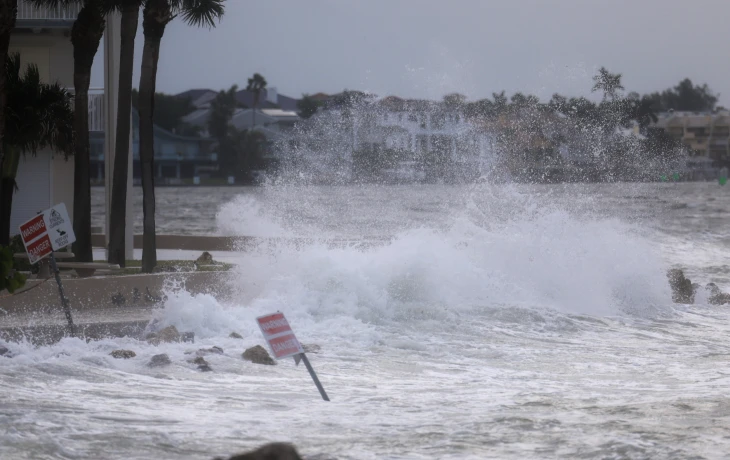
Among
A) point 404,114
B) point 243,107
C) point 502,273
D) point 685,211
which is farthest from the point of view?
point 243,107

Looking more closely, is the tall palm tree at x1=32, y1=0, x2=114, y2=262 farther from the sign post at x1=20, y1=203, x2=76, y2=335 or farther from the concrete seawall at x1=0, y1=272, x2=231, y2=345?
the sign post at x1=20, y1=203, x2=76, y2=335

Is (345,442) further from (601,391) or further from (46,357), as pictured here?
(46,357)

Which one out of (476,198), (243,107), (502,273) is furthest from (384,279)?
(243,107)

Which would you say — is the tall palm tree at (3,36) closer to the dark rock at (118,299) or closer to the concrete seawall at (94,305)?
the concrete seawall at (94,305)

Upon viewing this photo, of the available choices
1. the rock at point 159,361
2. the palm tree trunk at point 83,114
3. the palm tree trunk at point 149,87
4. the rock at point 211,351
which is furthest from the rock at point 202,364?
the palm tree trunk at point 83,114

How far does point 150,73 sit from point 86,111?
159 centimetres

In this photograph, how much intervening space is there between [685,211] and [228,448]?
72.6 meters

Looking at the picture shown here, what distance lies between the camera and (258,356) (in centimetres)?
1260

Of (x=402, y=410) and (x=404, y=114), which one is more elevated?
(x=404, y=114)

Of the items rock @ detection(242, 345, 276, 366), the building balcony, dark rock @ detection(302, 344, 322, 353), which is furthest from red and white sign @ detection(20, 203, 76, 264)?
the building balcony

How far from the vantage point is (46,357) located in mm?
12281

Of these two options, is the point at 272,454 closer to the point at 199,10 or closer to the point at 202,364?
the point at 202,364

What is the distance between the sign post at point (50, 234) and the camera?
44.0ft

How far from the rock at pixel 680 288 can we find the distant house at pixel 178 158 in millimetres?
84958
